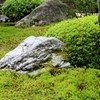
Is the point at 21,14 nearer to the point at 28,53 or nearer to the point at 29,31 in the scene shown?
the point at 29,31

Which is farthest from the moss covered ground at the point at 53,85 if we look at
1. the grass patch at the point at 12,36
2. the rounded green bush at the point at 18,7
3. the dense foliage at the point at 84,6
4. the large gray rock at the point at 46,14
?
the rounded green bush at the point at 18,7

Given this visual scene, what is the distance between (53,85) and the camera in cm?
916

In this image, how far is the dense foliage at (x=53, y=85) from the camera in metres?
8.47

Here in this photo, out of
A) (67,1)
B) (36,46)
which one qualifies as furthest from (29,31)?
(36,46)

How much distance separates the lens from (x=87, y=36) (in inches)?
422

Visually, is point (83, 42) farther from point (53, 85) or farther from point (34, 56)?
point (53, 85)

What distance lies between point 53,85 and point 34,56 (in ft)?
4.82

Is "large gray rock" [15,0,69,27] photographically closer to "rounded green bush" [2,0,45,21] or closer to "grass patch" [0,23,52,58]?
"rounded green bush" [2,0,45,21]

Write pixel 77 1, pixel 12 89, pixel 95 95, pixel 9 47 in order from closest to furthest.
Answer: pixel 95 95
pixel 12 89
pixel 9 47
pixel 77 1

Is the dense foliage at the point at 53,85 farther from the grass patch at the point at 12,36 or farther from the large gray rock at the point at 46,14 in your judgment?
the large gray rock at the point at 46,14

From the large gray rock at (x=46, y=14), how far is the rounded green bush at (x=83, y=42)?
39.4 ft

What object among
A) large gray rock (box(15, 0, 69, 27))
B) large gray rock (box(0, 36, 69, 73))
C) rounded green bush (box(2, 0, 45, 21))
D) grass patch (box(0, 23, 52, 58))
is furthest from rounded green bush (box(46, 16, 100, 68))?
rounded green bush (box(2, 0, 45, 21))

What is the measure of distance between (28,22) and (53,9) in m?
1.79

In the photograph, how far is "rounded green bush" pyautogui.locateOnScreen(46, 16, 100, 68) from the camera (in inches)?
414
